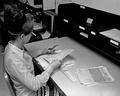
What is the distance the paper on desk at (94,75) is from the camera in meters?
1.28

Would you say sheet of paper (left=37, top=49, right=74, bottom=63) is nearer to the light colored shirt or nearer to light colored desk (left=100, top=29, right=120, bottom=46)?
the light colored shirt

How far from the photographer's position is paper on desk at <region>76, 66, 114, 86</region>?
4.20 feet

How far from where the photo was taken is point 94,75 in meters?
1.34

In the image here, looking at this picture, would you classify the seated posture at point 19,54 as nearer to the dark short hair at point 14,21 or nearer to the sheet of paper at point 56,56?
the dark short hair at point 14,21

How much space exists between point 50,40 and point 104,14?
64cm

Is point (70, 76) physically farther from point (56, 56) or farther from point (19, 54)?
point (19, 54)

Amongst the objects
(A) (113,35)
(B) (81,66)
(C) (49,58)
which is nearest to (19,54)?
(C) (49,58)

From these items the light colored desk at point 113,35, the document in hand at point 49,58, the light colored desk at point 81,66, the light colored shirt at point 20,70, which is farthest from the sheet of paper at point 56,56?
the light colored desk at point 113,35

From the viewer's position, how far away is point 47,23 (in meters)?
2.32

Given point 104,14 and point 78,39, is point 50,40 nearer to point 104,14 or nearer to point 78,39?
point 78,39

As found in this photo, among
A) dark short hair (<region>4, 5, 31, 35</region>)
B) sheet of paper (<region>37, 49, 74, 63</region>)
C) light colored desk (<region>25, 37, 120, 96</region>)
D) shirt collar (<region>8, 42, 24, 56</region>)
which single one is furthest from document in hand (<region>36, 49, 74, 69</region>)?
dark short hair (<region>4, 5, 31, 35</region>)

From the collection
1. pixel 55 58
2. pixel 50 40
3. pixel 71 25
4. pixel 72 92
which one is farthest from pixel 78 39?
pixel 72 92

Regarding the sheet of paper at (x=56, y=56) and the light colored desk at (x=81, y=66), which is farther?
the sheet of paper at (x=56, y=56)

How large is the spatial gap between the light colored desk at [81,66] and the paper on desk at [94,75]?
35 millimetres
